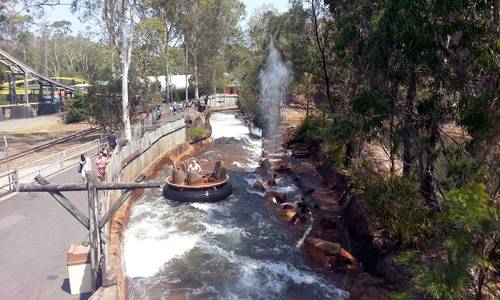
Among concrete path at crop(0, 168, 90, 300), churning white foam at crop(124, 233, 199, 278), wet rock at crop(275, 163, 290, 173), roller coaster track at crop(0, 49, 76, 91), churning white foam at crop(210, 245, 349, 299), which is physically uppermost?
roller coaster track at crop(0, 49, 76, 91)

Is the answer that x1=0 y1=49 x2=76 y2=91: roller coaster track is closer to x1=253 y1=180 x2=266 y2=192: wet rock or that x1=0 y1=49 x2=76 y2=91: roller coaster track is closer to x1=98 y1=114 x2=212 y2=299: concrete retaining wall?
x1=98 y1=114 x2=212 y2=299: concrete retaining wall

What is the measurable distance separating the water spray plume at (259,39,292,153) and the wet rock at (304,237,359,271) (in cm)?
2612

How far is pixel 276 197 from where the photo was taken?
64.8ft

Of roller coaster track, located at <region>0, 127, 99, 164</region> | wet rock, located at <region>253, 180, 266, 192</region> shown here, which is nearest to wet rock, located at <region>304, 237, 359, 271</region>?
wet rock, located at <region>253, 180, 266, 192</region>

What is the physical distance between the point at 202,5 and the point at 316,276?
148 feet

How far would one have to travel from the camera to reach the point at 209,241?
15.1 m

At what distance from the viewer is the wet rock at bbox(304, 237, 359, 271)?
12796 millimetres

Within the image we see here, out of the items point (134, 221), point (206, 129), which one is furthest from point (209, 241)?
point (206, 129)

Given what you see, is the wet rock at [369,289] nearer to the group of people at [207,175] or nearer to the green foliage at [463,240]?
the green foliage at [463,240]

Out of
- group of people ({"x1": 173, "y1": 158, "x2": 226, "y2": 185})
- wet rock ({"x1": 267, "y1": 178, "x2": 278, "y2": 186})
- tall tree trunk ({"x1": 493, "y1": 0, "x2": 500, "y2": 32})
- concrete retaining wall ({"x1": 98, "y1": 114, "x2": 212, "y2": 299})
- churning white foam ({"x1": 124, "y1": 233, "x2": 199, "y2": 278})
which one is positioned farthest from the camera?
wet rock ({"x1": 267, "y1": 178, "x2": 278, "y2": 186})

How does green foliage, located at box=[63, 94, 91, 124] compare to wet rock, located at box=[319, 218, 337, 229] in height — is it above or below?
above

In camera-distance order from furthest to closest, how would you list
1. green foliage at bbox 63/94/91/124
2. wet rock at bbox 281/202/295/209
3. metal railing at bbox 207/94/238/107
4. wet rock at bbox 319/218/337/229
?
1. metal railing at bbox 207/94/238/107
2. green foliage at bbox 63/94/91/124
3. wet rock at bbox 281/202/295/209
4. wet rock at bbox 319/218/337/229

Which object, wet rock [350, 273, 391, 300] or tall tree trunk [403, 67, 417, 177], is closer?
wet rock [350, 273, 391, 300]

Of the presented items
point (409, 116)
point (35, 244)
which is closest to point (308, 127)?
point (409, 116)
